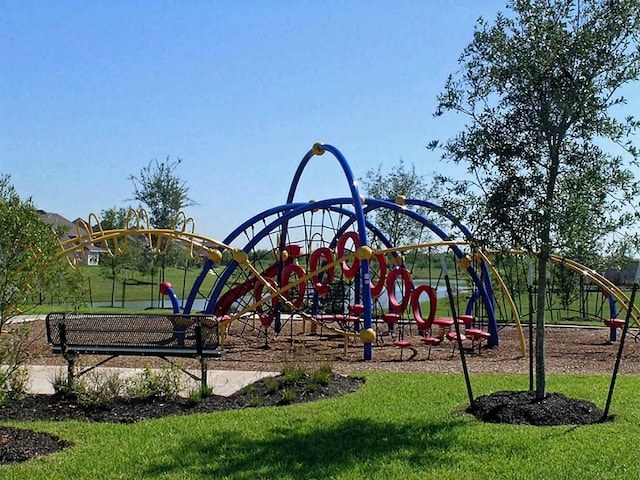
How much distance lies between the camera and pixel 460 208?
22.3 feet


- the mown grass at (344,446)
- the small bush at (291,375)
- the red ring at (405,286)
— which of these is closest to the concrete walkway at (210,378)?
the small bush at (291,375)

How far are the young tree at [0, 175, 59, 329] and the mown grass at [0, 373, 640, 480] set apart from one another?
4.20ft

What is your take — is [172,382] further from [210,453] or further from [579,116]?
[579,116]

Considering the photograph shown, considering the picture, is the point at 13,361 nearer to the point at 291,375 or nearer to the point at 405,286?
the point at 291,375

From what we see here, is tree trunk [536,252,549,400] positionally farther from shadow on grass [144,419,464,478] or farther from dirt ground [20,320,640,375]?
dirt ground [20,320,640,375]

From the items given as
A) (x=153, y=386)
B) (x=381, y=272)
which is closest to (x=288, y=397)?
(x=153, y=386)

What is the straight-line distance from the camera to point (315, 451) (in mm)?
5449

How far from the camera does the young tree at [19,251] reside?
5828 millimetres

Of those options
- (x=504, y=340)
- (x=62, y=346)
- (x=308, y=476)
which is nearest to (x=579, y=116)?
(x=308, y=476)

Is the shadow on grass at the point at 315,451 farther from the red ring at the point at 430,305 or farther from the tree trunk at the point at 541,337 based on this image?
the red ring at the point at 430,305

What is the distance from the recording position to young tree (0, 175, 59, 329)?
5828 millimetres

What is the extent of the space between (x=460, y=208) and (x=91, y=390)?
4.06 meters

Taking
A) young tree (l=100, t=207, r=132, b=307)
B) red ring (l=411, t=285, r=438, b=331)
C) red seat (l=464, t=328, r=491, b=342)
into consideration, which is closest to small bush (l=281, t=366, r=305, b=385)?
red ring (l=411, t=285, r=438, b=331)

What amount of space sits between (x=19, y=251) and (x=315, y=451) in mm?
2916
